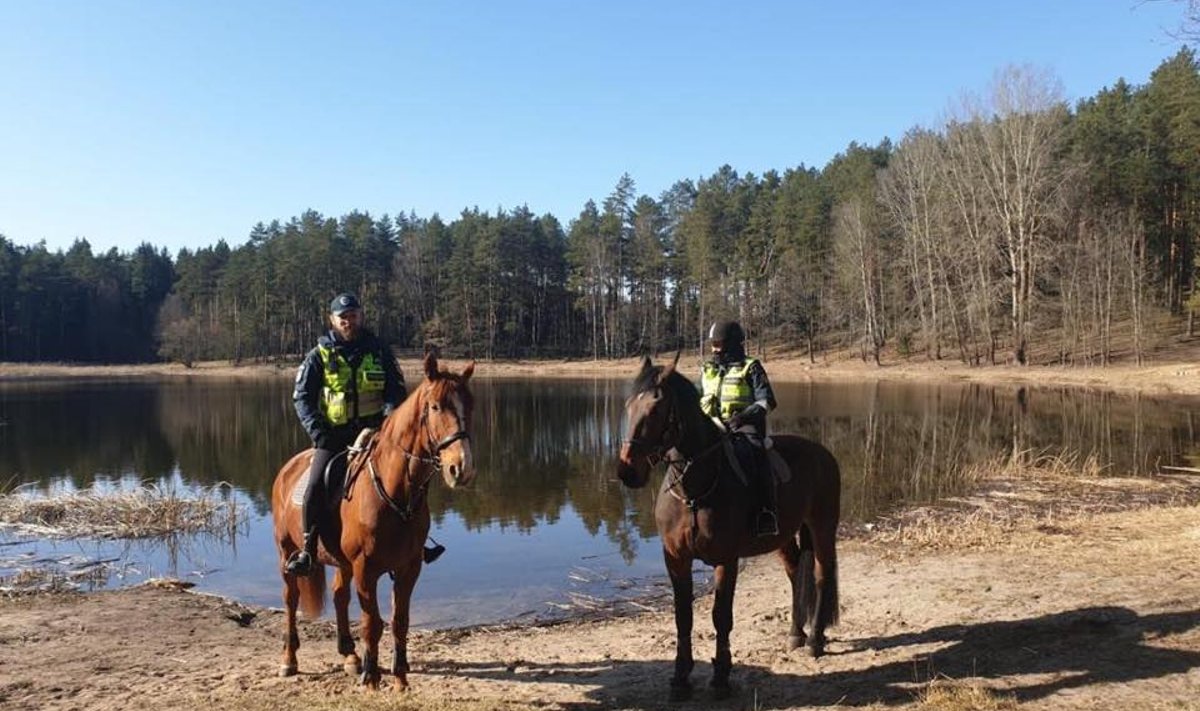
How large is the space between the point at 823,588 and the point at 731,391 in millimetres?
2028

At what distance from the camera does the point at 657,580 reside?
12.0 m

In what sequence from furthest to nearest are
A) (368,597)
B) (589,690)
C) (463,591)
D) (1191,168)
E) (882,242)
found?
(882,242), (1191,168), (463,591), (589,690), (368,597)

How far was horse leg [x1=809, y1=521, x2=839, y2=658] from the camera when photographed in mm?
7102

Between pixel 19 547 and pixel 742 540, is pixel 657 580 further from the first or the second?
pixel 19 547

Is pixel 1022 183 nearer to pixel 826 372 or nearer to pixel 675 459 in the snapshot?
pixel 826 372

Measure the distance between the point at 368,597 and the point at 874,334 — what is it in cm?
5537

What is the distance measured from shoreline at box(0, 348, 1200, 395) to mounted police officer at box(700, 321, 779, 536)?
10479 mm

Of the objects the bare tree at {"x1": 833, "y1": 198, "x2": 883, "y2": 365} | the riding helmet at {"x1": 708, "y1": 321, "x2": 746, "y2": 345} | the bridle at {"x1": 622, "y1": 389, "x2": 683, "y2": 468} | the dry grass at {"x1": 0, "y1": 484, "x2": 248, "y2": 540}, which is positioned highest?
the bare tree at {"x1": 833, "y1": 198, "x2": 883, "y2": 365}

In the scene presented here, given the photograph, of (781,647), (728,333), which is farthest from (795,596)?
(728,333)

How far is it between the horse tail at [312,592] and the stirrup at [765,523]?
13.3 ft

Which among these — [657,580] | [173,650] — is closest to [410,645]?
[173,650]

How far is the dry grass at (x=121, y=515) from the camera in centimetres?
1543

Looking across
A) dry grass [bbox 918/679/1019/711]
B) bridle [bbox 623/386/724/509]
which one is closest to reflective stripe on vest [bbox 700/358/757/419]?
bridle [bbox 623/386/724/509]

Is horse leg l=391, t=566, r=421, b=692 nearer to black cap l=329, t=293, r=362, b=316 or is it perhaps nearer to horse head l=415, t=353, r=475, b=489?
horse head l=415, t=353, r=475, b=489
